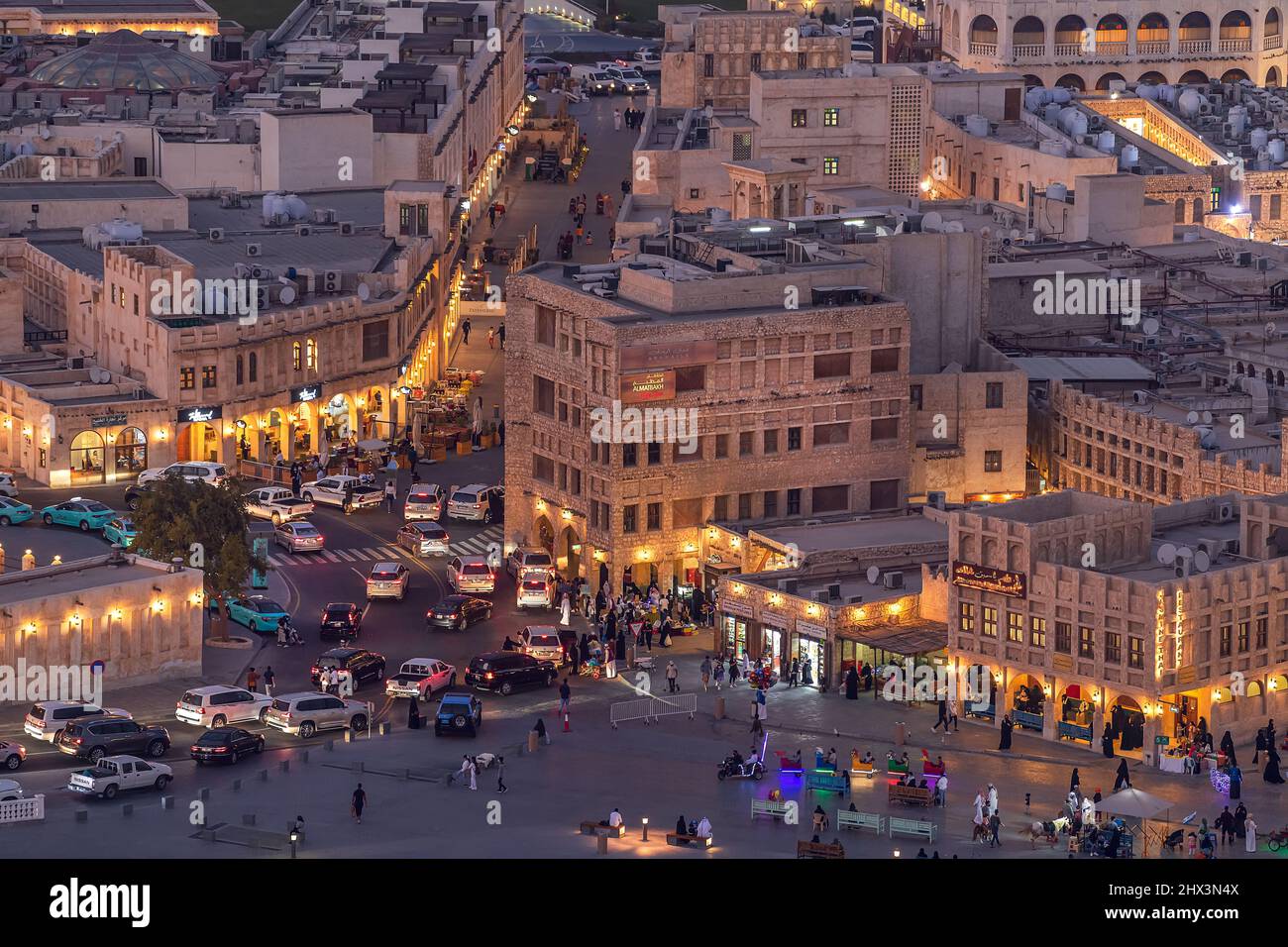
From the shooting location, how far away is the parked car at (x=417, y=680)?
119875mm

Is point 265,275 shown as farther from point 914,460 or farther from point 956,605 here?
point 956,605

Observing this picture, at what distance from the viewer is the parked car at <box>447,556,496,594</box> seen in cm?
13262

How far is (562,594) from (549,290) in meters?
11.6

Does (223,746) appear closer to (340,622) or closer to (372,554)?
(340,622)

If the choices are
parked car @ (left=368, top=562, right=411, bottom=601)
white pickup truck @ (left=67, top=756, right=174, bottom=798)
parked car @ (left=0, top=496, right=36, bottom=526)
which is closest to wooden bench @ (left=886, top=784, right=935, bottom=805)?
white pickup truck @ (left=67, top=756, right=174, bottom=798)

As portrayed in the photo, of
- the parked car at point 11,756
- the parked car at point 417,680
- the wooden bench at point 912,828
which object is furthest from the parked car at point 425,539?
the wooden bench at point 912,828

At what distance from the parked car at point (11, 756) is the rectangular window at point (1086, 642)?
31.6m

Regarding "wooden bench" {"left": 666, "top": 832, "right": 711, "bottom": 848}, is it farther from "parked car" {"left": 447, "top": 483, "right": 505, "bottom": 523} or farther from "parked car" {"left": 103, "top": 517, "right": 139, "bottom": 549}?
"parked car" {"left": 447, "top": 483, "right": 505, "bottom": 523}

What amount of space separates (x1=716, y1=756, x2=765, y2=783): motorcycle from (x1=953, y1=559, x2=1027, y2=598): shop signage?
10243 millimetres

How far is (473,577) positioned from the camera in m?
133

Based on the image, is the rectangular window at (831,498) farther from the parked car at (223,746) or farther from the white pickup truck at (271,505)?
the parked car at (223,746)

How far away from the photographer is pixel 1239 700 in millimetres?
115812

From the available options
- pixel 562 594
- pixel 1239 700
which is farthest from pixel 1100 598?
pixel 562 594

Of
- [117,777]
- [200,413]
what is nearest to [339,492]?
[200,413]
